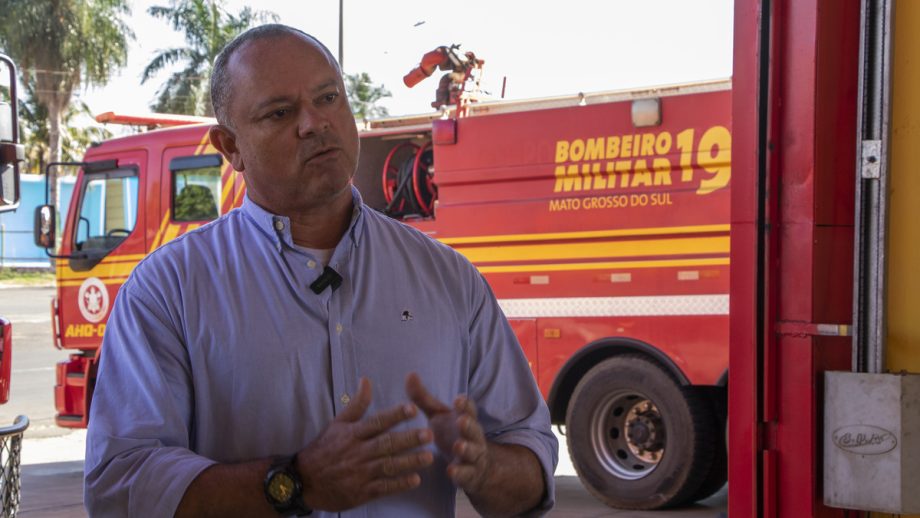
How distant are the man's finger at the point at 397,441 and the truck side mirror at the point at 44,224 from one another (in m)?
7.99

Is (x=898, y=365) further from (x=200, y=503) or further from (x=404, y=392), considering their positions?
(x=200, y=503)

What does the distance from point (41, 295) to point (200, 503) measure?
32.9 m

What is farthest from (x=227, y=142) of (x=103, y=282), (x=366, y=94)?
(x=366, y=94)

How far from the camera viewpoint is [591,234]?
8.31m

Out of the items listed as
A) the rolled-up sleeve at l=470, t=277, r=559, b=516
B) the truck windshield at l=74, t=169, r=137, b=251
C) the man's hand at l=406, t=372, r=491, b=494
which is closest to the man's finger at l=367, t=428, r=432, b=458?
the man's hand at l=406, t=372, r=491, b=494

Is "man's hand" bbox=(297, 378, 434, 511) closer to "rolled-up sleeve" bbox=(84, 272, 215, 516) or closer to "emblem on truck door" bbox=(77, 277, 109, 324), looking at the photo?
"rolled-up sleeve" bbox=(84, 272, 215, 516)

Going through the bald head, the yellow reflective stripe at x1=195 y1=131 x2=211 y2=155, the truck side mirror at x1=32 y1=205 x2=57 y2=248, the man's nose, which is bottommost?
the truck side mirror at x1=32 y1=205 x2=57 y2=248

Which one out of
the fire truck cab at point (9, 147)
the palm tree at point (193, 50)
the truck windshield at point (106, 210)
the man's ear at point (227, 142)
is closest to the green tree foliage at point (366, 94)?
the palm tree at point (193, 50)

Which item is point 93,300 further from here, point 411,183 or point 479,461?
point 479,461

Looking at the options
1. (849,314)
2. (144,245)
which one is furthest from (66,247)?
(849,314)

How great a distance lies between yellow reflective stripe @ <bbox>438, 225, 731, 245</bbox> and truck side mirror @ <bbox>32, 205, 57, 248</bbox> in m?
3.11

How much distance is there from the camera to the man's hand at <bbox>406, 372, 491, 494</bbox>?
2.29 meters

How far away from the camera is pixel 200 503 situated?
225 cm

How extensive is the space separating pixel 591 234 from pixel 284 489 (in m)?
6.21
